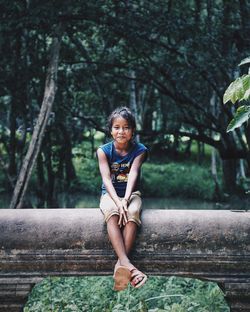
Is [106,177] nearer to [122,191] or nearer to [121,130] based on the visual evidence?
[122,191]

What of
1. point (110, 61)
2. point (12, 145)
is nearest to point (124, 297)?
point (12, 145)

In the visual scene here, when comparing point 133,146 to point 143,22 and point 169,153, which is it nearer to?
point 143,22

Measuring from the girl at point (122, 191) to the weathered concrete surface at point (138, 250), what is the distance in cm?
11

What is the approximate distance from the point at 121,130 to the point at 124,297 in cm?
178

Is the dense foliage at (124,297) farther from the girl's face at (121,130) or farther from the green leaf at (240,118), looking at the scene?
the green leaf at (240,118)

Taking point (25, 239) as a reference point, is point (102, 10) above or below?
above

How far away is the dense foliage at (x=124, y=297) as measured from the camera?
412 cm

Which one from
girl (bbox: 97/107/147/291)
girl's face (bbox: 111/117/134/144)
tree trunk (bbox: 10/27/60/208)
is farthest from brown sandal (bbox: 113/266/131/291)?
tree trunk (bbox: 10/27/60/208)

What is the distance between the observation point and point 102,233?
3.20 meters

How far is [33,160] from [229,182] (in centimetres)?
634

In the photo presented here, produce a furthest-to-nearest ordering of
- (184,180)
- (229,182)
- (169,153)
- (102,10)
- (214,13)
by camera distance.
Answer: (169,153) < (184,180) < (229,182) < (214,13) < (102,10)

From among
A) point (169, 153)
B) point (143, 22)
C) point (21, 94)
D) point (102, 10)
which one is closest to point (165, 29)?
point (143, 22)

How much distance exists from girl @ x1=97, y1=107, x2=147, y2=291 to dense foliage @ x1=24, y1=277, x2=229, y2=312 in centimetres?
98

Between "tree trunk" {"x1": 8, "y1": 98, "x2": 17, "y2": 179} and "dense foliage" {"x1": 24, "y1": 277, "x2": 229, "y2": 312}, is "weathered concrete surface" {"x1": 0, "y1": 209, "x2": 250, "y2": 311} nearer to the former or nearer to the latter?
"dense foliage" {"x1": 24, "y1": 277, "x2": 229, "y2": 312}
